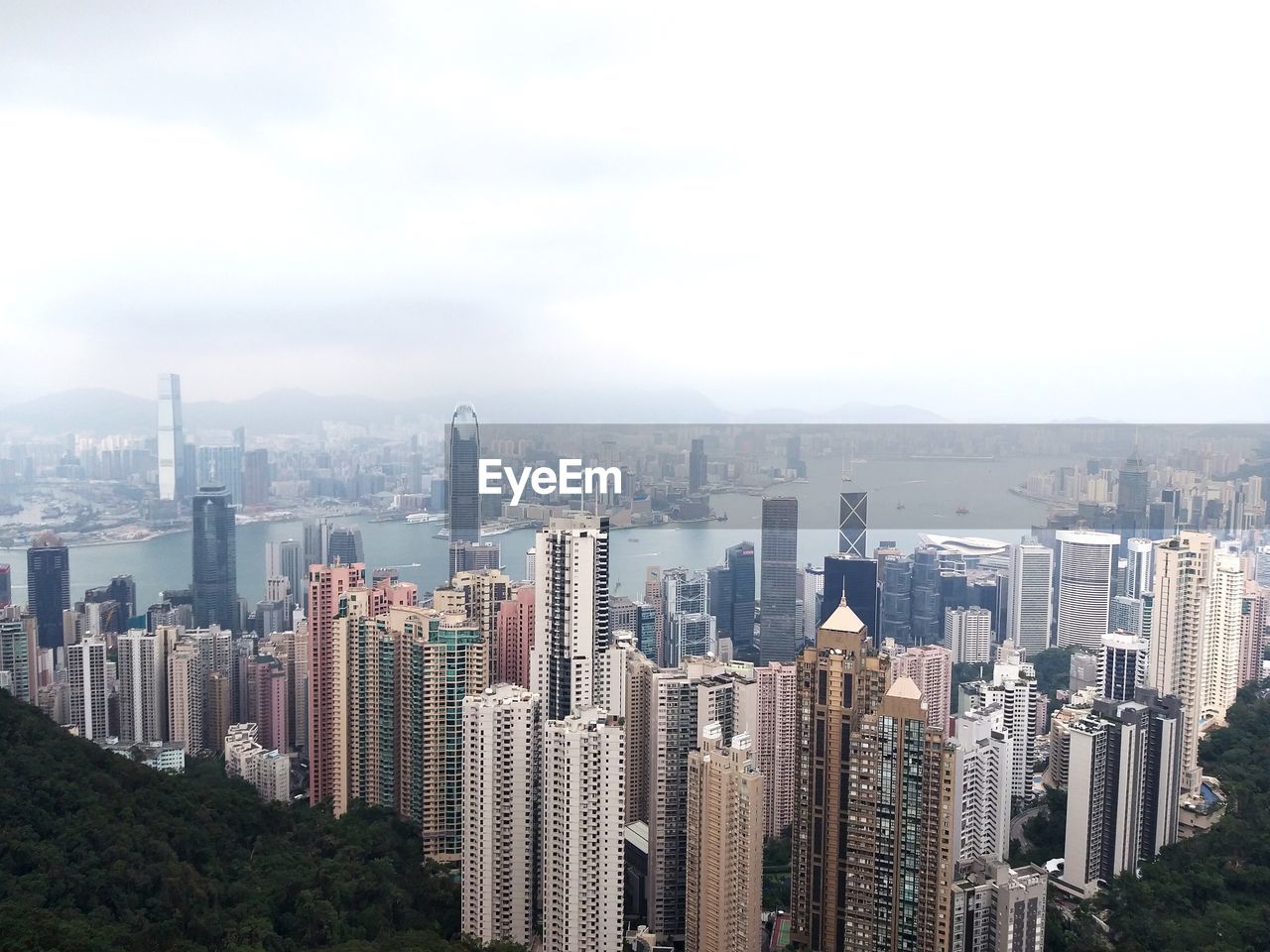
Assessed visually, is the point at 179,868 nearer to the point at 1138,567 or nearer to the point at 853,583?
the point at 853,583

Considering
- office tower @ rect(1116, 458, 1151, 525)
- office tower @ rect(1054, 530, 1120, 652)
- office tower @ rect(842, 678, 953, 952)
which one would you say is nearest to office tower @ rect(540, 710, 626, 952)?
office tower @ rect(842, 678, 953, 952)

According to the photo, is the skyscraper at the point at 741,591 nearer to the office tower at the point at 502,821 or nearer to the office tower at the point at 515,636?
the office tower at the point at 515,636

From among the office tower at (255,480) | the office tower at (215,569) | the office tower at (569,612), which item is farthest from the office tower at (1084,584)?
the office tower at (215,569)

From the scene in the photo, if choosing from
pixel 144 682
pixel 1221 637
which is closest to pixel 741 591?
pixel 1221 637

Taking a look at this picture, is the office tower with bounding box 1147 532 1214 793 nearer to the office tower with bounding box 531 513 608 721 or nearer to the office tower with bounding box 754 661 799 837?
the office tower with bounding box 754 661 799 837

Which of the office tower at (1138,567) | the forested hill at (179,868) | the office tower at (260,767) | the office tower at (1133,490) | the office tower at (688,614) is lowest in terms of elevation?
the office tower at (260,767)

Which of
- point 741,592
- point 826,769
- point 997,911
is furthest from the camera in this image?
point 741,592

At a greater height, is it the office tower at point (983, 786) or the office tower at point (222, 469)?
the office tower at point (222, 469)
